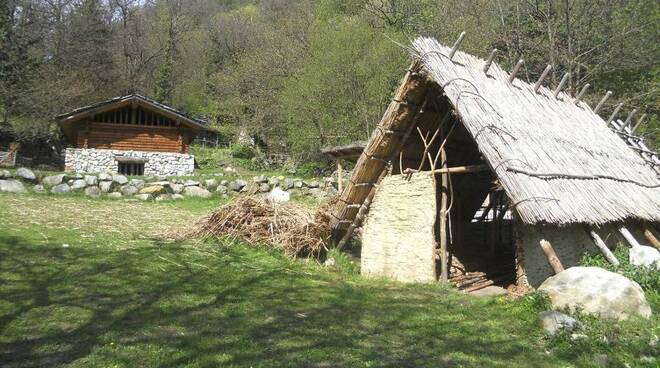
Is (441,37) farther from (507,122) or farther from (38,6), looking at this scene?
(38,6)

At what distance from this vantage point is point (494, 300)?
23.7 feet

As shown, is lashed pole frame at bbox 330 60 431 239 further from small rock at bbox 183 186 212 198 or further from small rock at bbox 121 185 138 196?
small rock at bbox 121 185 138 196

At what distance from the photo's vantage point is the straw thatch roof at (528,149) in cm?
702

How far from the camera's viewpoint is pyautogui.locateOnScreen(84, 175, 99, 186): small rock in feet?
57.6

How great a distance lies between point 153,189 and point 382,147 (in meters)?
11.3

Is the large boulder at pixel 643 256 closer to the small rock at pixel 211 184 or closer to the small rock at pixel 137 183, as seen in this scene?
the small rock at pixel 211 184

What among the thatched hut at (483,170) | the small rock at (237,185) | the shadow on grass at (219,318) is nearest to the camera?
the shadow on grass at (219,318)

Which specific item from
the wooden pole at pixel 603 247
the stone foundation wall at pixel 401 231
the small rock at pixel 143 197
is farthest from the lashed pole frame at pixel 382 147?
the small rock at pixel 143 197

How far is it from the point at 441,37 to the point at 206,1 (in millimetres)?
33473

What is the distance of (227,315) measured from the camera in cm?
599

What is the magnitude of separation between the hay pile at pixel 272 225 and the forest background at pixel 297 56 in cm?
1410

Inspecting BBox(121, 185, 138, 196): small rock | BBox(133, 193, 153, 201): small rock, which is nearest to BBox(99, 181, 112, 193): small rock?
BBox(121, 185, 138, 196): small rock

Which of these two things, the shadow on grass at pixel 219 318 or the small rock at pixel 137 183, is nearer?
the shadow on grass at pixel 219 318

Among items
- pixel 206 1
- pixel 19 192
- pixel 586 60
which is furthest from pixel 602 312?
pixel 206 1
